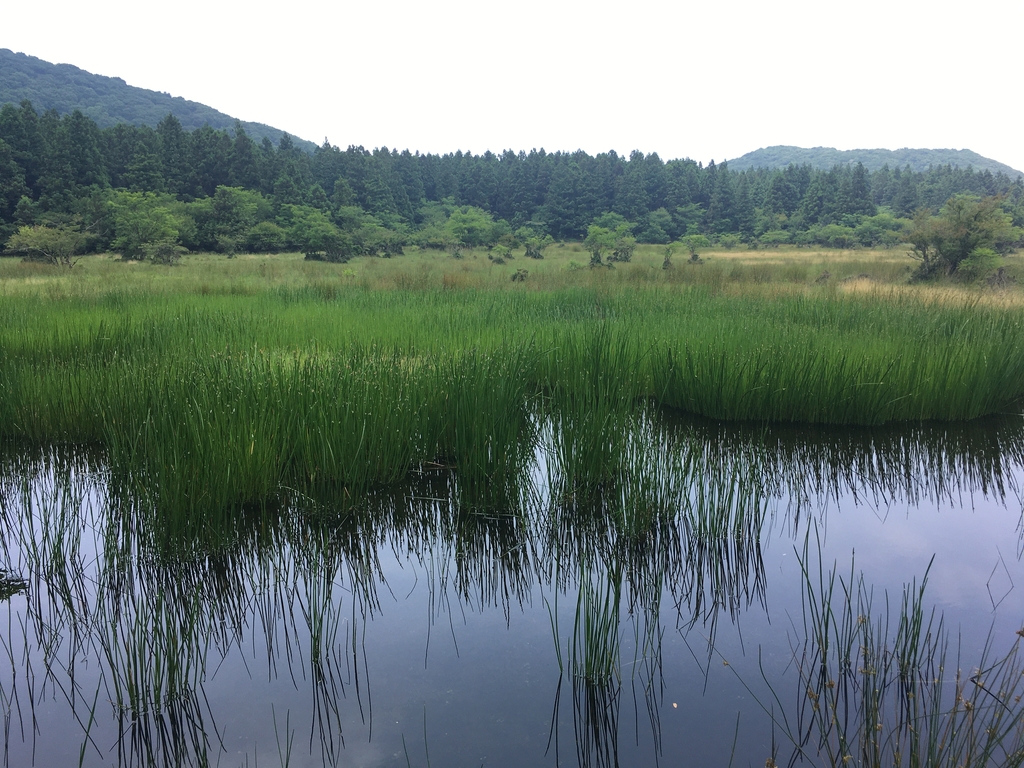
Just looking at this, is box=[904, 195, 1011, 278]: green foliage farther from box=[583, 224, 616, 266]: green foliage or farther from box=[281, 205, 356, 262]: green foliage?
box=[281, 205, 356, 262]: green foliage

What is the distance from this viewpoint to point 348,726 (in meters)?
2.16

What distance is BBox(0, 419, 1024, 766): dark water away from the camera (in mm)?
2117

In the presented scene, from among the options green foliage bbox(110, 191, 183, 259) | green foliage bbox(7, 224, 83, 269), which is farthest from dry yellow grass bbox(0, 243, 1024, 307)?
green foliage bbox(110, 191, 183, 259)

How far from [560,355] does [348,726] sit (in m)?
4.29

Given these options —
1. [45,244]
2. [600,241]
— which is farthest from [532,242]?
[45,244]

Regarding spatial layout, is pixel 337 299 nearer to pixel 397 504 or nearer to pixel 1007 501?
pixel 397 504

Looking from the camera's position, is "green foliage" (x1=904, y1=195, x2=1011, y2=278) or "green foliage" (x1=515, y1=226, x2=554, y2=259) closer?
"green foliage" (x1=904, y1=195, x2=1011, y2=278)

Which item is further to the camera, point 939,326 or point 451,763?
point 939,326

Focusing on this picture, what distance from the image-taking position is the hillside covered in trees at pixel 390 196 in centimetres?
3275

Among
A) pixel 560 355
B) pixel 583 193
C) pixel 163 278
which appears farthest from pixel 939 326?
pixel 583 193

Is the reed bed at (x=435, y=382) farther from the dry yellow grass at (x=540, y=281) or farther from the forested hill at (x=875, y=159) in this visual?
the forested hill at (x=875, y=159)

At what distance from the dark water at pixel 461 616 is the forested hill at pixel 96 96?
8001 centimetres

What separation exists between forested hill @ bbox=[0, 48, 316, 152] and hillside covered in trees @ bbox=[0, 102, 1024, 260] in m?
35.1

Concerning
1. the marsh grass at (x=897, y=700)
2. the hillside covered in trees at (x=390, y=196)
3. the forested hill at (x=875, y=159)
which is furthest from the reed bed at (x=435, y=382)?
the forested hill at (x=875, y=159)
